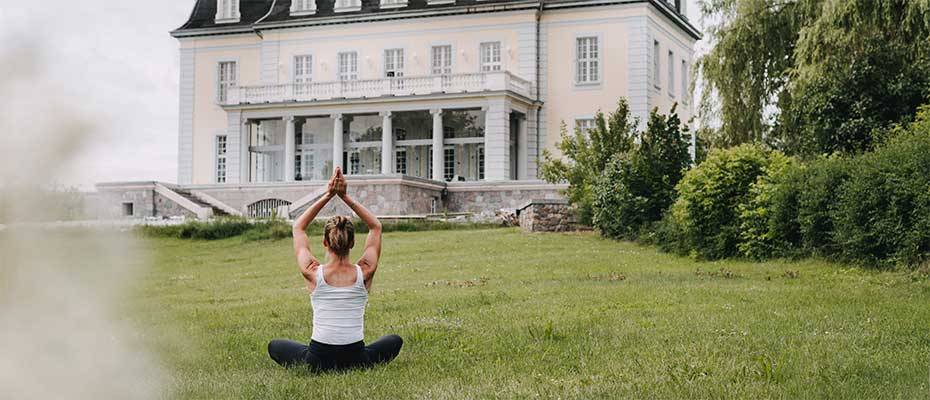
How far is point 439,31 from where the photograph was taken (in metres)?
46.4

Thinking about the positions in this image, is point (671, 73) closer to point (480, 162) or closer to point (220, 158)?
point (480, 162)

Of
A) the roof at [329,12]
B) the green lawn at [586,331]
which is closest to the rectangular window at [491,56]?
the roof at [329,12]

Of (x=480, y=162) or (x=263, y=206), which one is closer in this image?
(x=263, y=206)

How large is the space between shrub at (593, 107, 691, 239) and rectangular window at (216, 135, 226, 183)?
30253 mm

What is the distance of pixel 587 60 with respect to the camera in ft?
147

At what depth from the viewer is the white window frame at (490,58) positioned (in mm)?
45625

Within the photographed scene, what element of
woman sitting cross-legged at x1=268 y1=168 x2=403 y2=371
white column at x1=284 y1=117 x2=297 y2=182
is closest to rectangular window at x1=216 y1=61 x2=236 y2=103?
white column at x1=284 y1=117 x2=297 y2=182

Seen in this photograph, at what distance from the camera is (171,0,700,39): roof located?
1763 inches

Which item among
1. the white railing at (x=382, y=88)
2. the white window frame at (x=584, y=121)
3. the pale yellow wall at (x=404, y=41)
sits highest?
the pale yellow wall at (x=404, y=41)

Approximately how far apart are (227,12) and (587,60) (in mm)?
18631

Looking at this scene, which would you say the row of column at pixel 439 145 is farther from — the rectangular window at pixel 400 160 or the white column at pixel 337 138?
the rectangular window at pixel 400 160

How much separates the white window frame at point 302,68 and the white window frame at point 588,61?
508 inches

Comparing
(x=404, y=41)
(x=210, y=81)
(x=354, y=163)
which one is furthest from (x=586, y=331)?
(x=210, y=81)

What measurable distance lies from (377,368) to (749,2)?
24049 millimetres
